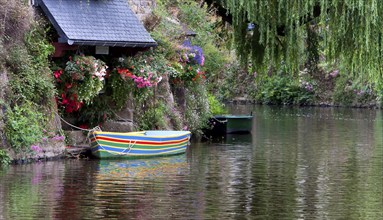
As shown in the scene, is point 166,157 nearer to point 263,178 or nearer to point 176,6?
point 263,178

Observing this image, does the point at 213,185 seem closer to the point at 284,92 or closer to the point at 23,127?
the point at 23,127

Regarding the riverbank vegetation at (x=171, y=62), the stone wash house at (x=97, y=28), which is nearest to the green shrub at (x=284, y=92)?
the riverbank vegetation at (x=171, y=62)

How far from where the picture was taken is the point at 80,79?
1019 inches

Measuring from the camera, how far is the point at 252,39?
55.5 feet

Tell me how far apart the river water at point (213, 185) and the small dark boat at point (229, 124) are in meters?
3.55

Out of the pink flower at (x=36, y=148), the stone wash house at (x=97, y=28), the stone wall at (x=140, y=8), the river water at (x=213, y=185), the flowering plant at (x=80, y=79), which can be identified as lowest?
the river water at (x=213, y=185)

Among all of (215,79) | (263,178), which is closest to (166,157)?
(263,178)

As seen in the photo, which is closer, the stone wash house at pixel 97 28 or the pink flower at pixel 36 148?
the pink flower at pixel 36 148

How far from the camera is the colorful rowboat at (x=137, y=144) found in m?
26.1

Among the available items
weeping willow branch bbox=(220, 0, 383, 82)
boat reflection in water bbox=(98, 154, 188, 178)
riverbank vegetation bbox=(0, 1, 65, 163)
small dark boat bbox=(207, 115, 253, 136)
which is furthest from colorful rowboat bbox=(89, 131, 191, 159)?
weeping willow branch bbox=(220, 0, 383, 82)

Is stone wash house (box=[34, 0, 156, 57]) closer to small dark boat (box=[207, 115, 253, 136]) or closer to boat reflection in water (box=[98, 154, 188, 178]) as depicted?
boat reflection in water (box=[98, 154, 188, 178])

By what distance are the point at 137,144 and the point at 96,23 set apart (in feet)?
11.1

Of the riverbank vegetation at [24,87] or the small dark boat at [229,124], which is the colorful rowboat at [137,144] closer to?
the riverbank vegetation at [24,87]

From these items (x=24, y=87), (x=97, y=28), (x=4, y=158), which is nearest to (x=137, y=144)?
(x=97, y=28)
